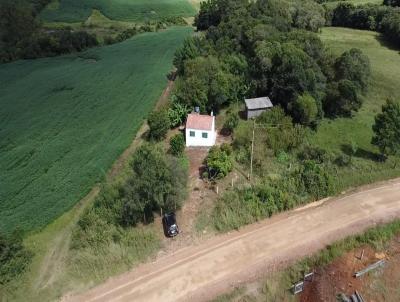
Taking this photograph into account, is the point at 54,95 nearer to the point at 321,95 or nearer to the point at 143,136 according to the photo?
the point at 143,136

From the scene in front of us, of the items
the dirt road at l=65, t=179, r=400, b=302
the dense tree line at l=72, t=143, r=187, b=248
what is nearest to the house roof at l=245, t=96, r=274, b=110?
the dirt road at l=65, t=179, r=400, b=302

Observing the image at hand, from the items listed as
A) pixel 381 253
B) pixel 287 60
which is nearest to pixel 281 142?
pixel 287 60

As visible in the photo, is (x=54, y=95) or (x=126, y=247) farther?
(x=54, y=95)

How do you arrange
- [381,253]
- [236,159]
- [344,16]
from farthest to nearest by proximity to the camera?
[344,16] → [236,159] → [381,253]

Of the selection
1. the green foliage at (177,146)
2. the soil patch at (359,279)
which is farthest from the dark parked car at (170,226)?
the soil patch at (359,279)

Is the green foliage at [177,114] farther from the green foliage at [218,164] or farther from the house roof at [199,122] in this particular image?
the green foliage at [218,164]

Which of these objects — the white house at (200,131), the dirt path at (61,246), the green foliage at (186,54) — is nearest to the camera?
the dirt path at (61,246)

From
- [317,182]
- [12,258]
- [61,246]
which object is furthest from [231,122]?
[12,258]
